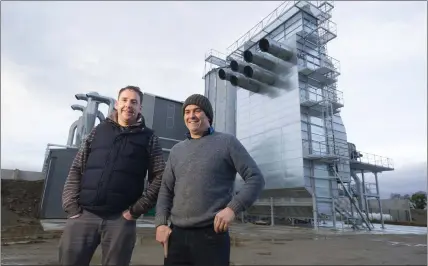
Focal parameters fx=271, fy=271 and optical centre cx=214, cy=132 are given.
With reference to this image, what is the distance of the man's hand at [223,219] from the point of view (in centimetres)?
162

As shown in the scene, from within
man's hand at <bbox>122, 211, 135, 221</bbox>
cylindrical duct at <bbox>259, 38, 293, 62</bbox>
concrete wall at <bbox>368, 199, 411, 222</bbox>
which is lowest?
Result: concrete wall at <bbox>368, 199, 411, 222</bbox>

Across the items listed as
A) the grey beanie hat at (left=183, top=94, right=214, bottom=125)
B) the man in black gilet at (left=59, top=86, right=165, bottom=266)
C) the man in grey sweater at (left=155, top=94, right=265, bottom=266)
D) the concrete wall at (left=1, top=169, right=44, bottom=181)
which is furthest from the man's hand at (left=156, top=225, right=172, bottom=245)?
the concrete wall at (left=1, top=169, right=44, bottom=181)

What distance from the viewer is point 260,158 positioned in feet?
51.1

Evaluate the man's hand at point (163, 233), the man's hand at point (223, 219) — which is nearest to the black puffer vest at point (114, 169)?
the man's hand at point (163, 233)

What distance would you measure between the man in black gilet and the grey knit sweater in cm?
17

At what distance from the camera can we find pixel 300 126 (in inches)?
537

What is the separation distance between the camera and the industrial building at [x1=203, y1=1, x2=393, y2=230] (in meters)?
13.7

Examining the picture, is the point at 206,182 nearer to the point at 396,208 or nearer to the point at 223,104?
the point at 223,104

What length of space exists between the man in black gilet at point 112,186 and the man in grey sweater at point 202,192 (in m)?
0.20

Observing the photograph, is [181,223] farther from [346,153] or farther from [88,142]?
[346,153]

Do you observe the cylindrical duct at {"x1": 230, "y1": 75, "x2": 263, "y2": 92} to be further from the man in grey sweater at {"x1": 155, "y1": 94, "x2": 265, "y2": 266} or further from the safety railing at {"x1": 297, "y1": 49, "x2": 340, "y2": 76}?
the man in grey sweater at {"x1": 155, "y1": 94, "x2": 265, "y2": 266}

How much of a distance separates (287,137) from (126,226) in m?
13.1

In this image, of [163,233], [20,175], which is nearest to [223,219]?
[163,233]

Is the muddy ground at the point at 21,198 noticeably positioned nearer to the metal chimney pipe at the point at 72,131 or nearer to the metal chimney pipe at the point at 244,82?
the metal chimney pipe at the point at 72,131
